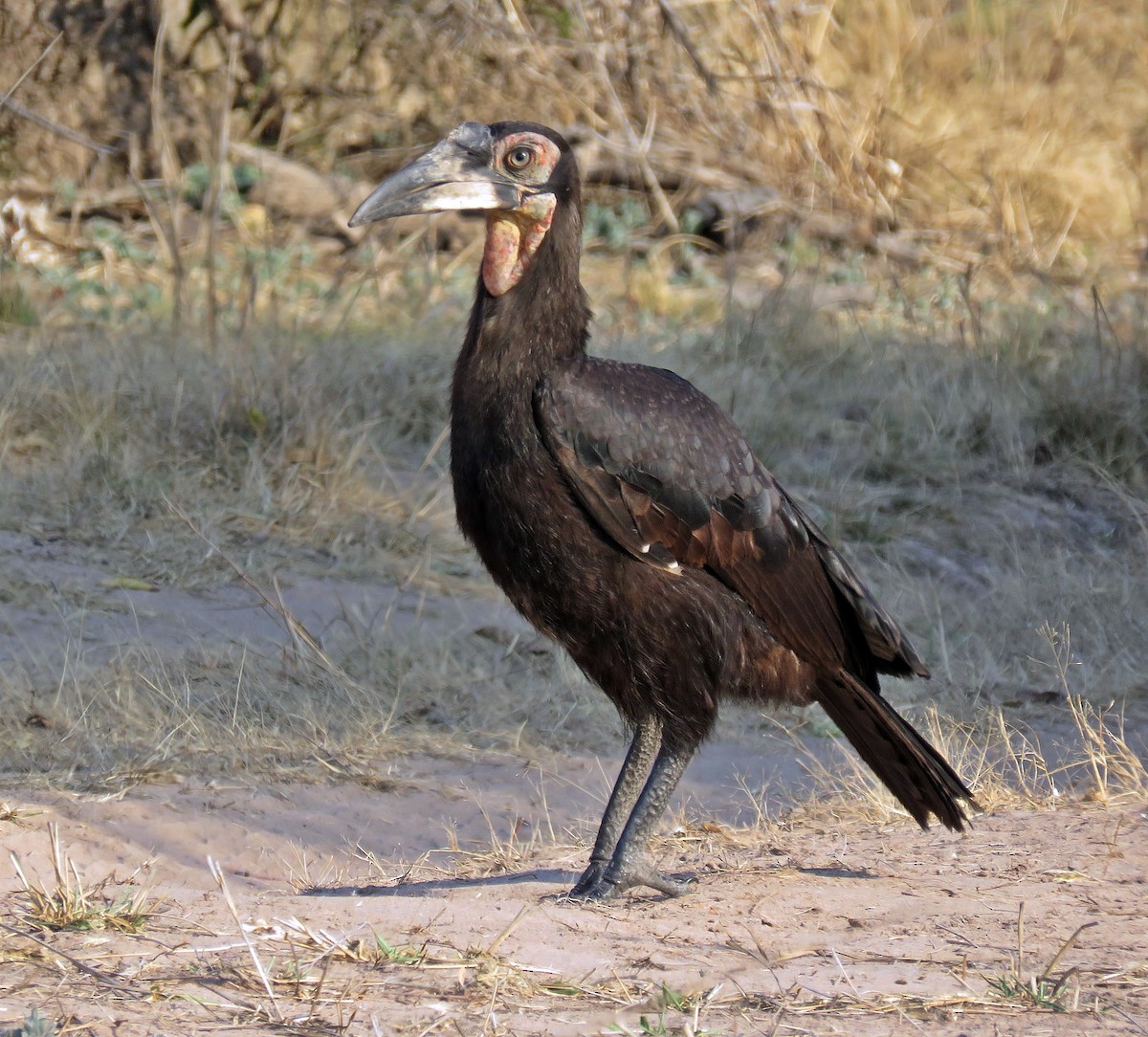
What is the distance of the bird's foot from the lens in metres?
3.28

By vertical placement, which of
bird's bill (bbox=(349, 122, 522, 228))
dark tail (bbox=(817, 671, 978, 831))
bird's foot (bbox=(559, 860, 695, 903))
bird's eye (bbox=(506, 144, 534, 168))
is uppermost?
bird's eye (bbox=(506, 144, 534, 168))

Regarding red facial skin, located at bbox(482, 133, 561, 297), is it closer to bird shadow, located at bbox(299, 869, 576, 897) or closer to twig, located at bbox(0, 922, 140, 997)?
bird shadow, located at bbox(299, 869, 576, 897)

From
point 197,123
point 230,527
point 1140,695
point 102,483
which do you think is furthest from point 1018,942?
point 197,123

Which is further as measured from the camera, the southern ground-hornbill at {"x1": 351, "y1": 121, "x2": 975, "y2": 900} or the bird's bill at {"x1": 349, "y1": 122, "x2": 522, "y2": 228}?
the bird's bill at {"x1": 349, "y1": 122, "x2": 522, "y2": 228}

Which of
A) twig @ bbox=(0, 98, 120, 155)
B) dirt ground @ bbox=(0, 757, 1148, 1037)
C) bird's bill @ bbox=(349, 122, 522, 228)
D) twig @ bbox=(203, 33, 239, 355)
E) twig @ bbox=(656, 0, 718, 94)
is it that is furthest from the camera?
twig @ bbox=(656, 0, 718, 94)

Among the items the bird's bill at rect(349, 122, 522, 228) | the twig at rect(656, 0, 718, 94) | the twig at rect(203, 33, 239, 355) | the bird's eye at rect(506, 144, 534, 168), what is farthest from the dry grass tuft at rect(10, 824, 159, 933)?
the twig at rect(656, 0, 718, 94)

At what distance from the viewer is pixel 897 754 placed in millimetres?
3430

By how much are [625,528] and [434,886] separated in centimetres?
94

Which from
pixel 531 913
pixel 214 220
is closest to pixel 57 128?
pixel 214 220

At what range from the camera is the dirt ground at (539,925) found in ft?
8.00

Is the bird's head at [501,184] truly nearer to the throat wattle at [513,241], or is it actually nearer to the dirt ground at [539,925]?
the throat wattle at [513,241]

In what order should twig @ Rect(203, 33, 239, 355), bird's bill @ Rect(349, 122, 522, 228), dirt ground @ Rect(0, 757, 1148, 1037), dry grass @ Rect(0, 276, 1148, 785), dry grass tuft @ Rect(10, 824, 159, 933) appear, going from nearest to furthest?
dirt ground @ Rect(0, 757, 1148, 1037), dry grass tuft @ Rect(10, 824, 159, 933), bird's bill @ Rect(349, 122, 522, 228), dry grass @ Rect(0, 276, 1148, 785), twig @ Rect(203, 33, 239, 355)

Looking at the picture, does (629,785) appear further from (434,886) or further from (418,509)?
(418,509)

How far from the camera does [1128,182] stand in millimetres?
10234
